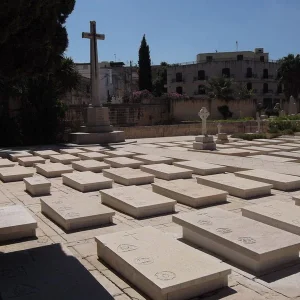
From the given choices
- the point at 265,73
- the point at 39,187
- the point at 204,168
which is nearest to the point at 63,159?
the point at 39,187

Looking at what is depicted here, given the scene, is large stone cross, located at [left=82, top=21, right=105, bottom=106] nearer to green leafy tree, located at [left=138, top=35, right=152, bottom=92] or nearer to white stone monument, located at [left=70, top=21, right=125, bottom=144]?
white stone monument, located at [left=70, top=21, right=125, bottom=144]

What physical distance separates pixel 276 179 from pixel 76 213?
13.5 feet

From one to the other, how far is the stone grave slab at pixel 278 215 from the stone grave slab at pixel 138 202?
117cm

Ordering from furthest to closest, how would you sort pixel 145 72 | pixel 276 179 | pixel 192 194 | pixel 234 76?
pixel 234 76 < pixel 145 72 < pixel 276 179 < pixel 192 194

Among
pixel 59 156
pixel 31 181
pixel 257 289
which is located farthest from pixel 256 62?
pixel 257 289

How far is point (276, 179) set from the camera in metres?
7.40

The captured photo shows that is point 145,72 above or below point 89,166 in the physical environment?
above

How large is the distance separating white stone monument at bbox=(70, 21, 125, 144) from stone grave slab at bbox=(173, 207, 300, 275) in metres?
→ 12.4

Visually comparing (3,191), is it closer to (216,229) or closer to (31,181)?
(31,181)

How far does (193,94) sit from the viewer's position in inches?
1826

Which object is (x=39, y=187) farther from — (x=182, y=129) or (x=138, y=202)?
(x=182, y=129)

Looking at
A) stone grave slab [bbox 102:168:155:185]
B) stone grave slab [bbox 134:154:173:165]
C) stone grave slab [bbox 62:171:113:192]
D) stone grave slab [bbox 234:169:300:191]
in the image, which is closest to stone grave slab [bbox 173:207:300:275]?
stone grave slab [bbox 234:169:300:191]

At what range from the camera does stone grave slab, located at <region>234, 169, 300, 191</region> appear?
7105 mm

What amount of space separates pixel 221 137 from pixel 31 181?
10.6m
